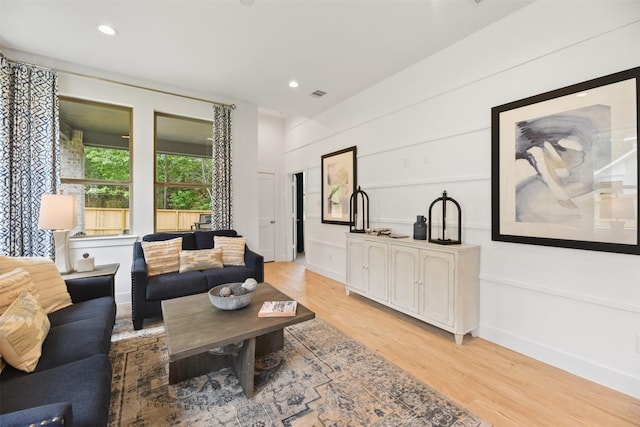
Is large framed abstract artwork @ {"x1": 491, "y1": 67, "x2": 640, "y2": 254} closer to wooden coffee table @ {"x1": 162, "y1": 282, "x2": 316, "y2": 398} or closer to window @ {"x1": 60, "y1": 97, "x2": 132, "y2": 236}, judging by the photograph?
wooden coffee table @ {"x1": 162, "y1": 282, "x2": 316, "y2": 398}

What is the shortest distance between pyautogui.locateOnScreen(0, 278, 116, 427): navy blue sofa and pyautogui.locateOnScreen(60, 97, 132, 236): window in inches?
78.2

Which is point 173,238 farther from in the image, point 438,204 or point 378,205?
point 438,204

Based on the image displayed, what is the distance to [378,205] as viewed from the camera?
3902 mm

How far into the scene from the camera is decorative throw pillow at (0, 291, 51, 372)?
132 centimetres

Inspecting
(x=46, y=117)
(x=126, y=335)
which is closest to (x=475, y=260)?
(x=126, y=335)

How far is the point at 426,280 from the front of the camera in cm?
277

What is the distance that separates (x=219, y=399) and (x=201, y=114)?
387 cm

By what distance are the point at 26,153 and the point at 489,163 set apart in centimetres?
494

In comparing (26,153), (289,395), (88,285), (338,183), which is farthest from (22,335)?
(338,183)

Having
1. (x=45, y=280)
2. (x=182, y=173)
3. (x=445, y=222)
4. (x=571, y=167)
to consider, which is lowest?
Result: (x=45, y=280)

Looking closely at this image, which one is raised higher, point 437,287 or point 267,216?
point 267,216

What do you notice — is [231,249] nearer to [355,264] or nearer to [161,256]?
[161,256]

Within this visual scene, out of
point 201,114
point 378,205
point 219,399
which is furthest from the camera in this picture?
point 201,114

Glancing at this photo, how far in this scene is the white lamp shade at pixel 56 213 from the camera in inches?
98.3
